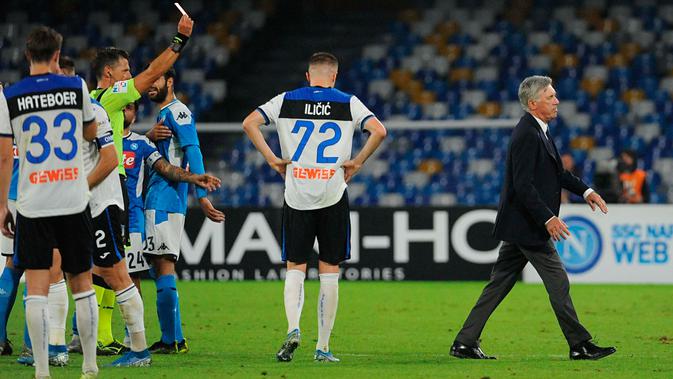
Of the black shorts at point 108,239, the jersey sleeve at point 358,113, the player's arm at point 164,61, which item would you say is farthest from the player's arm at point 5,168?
the jersey sleeve at point 358,113

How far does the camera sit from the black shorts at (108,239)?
8219 millimetres

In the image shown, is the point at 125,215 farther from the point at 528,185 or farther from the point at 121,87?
→ the point at 528,185

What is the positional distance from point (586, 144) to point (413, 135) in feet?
15.3

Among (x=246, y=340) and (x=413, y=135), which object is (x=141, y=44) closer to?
(x=413, y=135)

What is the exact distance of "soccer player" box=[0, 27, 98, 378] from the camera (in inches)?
287

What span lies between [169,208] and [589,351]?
11.3 feet

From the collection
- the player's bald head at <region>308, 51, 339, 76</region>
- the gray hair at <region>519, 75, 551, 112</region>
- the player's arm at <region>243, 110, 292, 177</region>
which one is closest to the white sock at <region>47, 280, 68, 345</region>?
the player's arm at <region>243, 110, 292, 177</region>

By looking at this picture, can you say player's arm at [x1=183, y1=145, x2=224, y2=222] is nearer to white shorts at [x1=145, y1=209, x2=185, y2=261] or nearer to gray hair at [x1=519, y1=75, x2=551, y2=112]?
white shorts at [x1=145, y1=209, x2=185, y2=261]

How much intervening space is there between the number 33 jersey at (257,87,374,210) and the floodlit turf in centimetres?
124

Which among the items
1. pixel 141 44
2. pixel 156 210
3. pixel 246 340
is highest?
pixel 141 44

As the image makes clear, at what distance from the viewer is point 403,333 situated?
11422 mm

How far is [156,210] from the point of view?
979 centimetres

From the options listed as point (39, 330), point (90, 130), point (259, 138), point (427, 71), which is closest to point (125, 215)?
point (259, 138)

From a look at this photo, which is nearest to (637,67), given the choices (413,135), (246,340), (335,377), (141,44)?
(413,135)
